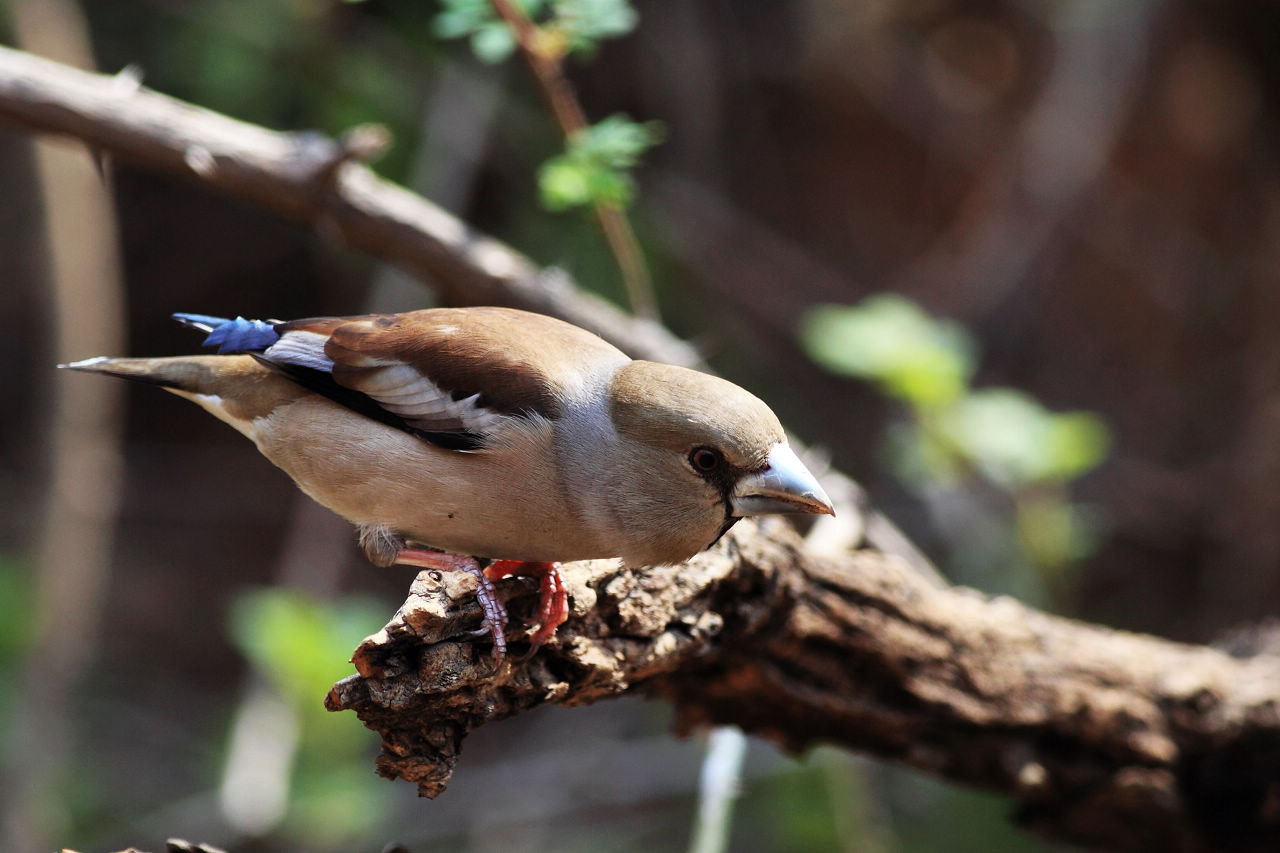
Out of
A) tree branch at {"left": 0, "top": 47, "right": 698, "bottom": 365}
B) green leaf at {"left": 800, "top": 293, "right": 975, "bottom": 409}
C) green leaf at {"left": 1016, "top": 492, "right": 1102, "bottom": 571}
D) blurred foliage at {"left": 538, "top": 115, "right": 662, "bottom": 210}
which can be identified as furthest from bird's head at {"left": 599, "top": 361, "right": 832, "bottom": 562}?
green leaf at {"left": 1016, "top": 492, "right": 1102, "bottom": 571}

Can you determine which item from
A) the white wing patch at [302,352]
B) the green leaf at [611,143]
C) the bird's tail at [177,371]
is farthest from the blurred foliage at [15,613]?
the green leaf at [611,143]

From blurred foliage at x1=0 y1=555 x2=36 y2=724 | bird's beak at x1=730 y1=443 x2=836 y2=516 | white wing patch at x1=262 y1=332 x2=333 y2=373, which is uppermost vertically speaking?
blurred foliage at x1=0 y1=555 x2=36 y2=724

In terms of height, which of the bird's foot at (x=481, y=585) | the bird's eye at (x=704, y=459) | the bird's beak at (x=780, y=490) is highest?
the bird's eye at (x=704, y=459)

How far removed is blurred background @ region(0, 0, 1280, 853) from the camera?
6.27 m

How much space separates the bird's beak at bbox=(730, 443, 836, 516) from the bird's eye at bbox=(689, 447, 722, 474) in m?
0.09

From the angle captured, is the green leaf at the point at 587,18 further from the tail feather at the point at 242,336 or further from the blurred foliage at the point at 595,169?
the tail feather at the point at 242,336

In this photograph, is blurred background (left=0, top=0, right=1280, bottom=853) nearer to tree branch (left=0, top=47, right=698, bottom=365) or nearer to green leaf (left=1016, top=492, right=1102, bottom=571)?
green leaf (left=1016, top=492, right=1102, bottom=571)

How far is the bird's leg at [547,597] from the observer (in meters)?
2.81

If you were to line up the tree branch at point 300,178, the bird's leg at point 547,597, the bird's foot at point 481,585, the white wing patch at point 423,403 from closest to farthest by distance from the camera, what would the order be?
the bird's foot at point 481,585 → the bird's leg at point 547,597 → the white wing patch at point 423,403 → the tree branch at point 300,178

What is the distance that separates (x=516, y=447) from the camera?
2986 mm

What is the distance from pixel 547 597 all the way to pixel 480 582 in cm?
18

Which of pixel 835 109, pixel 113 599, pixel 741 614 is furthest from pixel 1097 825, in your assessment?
pixel 113 599

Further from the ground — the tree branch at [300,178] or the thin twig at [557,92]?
the thin twig at [557,92]

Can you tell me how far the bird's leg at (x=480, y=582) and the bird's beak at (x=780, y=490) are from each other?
2.28 feet
